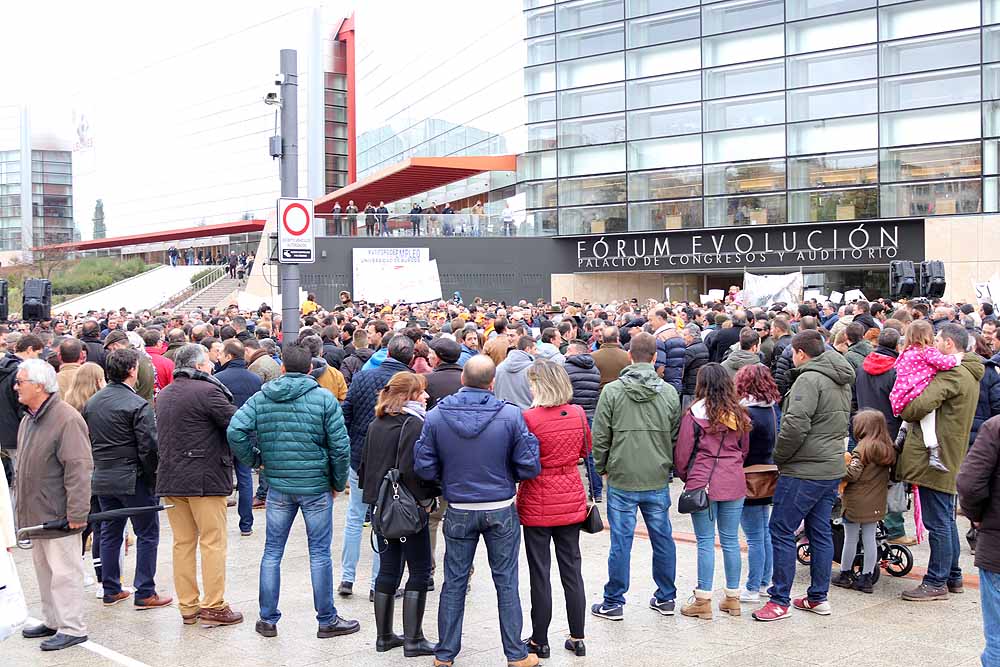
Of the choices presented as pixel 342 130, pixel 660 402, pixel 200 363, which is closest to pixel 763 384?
pixel 660 402

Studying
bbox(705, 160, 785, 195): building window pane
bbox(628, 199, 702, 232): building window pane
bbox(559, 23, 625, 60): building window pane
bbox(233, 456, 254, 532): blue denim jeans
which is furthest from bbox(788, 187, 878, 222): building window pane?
bbox(233, 456, 254, 532): blue denim jeans

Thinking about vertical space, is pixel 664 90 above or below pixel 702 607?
above

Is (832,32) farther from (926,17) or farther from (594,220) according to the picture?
(594,220)

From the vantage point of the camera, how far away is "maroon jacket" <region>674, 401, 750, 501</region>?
23.7ft

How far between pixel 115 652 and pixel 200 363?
2.06 metres

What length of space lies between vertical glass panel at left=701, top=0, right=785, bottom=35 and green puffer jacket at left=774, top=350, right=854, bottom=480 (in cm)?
3419

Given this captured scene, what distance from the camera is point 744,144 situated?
3934cm

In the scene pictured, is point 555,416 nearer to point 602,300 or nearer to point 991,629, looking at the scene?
point 991,629

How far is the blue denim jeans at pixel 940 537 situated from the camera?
761 centimetres

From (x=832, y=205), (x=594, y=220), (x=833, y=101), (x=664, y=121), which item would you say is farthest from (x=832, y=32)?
(x=594, y=220)

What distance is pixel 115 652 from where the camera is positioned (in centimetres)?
674

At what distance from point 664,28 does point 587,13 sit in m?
3.50

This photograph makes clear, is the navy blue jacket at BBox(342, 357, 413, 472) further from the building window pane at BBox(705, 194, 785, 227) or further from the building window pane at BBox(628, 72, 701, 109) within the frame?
the building window pane at BBox(628, 72, 701, 109)

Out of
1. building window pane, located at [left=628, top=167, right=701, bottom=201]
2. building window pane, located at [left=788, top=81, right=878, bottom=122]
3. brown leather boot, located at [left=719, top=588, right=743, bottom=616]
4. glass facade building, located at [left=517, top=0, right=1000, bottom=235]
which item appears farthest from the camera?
building window pane, located at [left=628, top=167, right=701, bottom=201]
